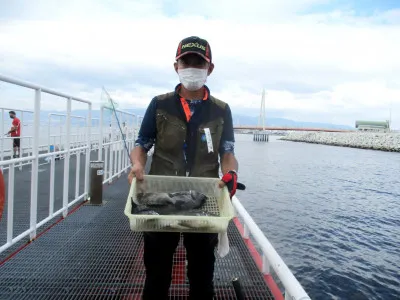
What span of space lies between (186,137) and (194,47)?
1.95 feet

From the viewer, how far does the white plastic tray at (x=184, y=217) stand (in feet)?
6.00

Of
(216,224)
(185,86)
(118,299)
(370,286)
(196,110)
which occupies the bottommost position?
(370,286)

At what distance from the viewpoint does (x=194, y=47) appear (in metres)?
2.12

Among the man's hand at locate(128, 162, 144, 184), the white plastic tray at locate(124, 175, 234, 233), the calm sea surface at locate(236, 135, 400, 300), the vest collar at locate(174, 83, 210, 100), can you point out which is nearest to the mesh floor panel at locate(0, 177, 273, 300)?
the white plastic tray at locate(124, 175, 234, 233)

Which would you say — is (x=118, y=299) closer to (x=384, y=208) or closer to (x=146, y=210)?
(x=146, y=210)

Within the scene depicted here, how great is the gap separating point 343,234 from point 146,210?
10759mm

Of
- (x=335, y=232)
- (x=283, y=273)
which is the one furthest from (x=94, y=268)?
(x=335, y=232)

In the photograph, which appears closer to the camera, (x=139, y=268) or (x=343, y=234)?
(x=139, y=268)

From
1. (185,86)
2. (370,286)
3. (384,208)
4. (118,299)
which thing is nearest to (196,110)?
(185,86)

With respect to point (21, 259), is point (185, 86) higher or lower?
higher

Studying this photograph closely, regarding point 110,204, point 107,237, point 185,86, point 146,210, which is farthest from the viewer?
point 110,204

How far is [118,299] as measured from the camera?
298 centimetres

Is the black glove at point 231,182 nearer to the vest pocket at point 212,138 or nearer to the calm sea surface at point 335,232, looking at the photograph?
the vest pocket at point 212,138

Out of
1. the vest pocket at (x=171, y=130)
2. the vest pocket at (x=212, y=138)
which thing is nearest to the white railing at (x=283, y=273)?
the vest pocket at (x=212, y=138)
